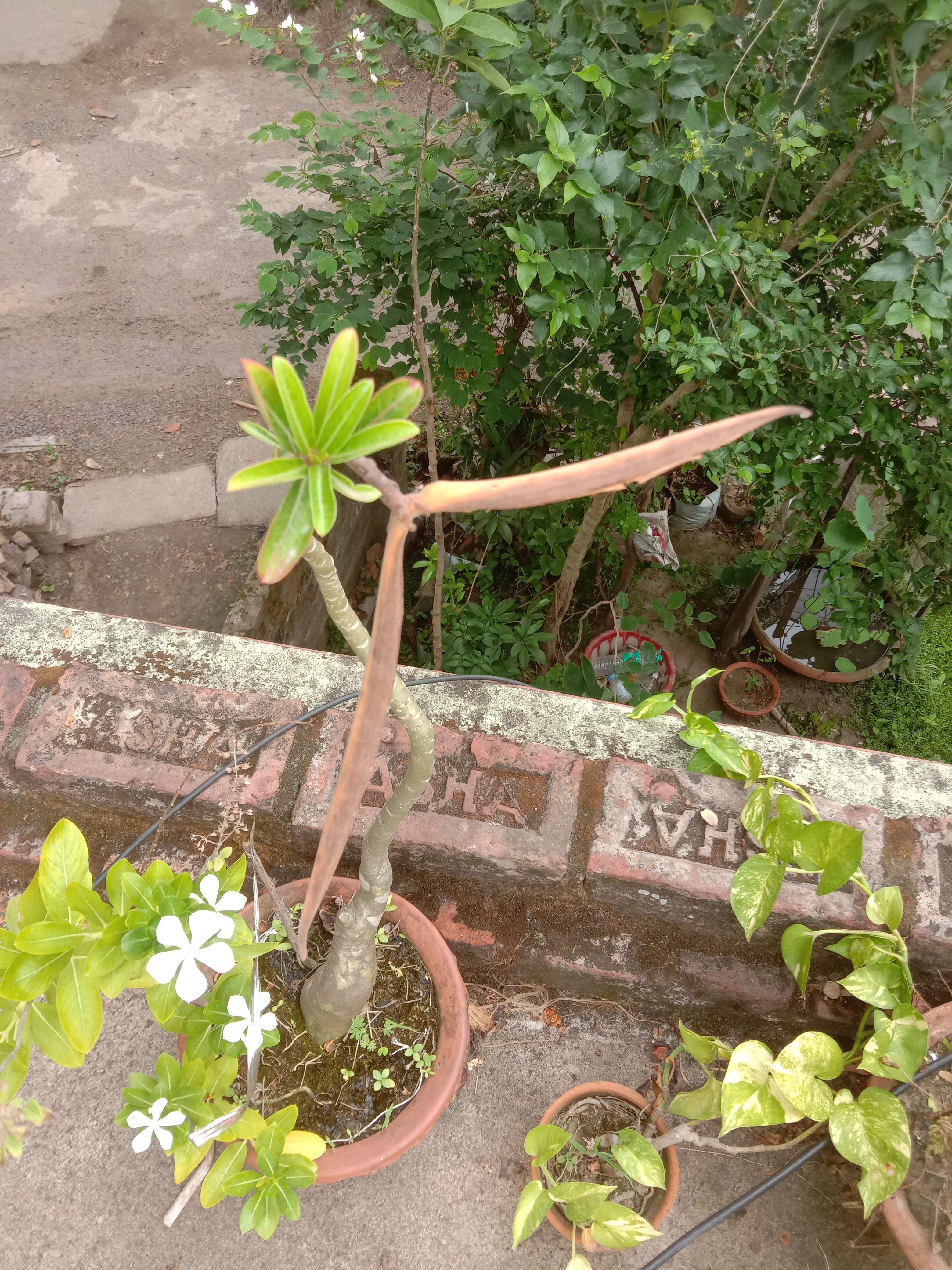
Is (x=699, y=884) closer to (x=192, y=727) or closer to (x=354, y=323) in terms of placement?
(x=192, y=727)

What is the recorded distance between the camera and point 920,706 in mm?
3432

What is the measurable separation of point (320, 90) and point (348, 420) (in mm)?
1795

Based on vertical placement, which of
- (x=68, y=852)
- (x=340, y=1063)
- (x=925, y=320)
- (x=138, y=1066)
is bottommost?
(x=138, y=1066)

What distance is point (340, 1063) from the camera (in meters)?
1.54

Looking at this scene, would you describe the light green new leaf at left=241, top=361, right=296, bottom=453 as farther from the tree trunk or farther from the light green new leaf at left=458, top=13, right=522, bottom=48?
the light green new leaf at left=458, top=13, right=522, bottom=48

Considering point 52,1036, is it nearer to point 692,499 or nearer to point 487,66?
point 487,66

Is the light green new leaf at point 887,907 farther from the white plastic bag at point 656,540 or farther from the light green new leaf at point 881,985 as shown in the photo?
the white plastic bag at point 656,540

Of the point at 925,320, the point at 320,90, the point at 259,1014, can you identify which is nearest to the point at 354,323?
the point at 320,90

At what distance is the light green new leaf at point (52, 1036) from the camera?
1.07 m

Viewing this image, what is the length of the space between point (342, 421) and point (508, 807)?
1149 millimetres

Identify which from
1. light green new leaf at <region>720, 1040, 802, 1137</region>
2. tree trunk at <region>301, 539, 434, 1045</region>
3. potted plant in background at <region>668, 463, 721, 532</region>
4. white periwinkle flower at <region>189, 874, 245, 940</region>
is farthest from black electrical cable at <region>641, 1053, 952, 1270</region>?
potted plant in background at <region>668, 463, 721, 532</region>

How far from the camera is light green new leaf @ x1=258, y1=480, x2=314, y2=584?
66 cm

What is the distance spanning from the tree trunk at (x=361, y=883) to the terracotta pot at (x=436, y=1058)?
4.1 inches

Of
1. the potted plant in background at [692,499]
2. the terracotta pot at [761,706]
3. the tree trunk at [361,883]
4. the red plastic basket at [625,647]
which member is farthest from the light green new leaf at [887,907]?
the potted plant in background at [692,499]
